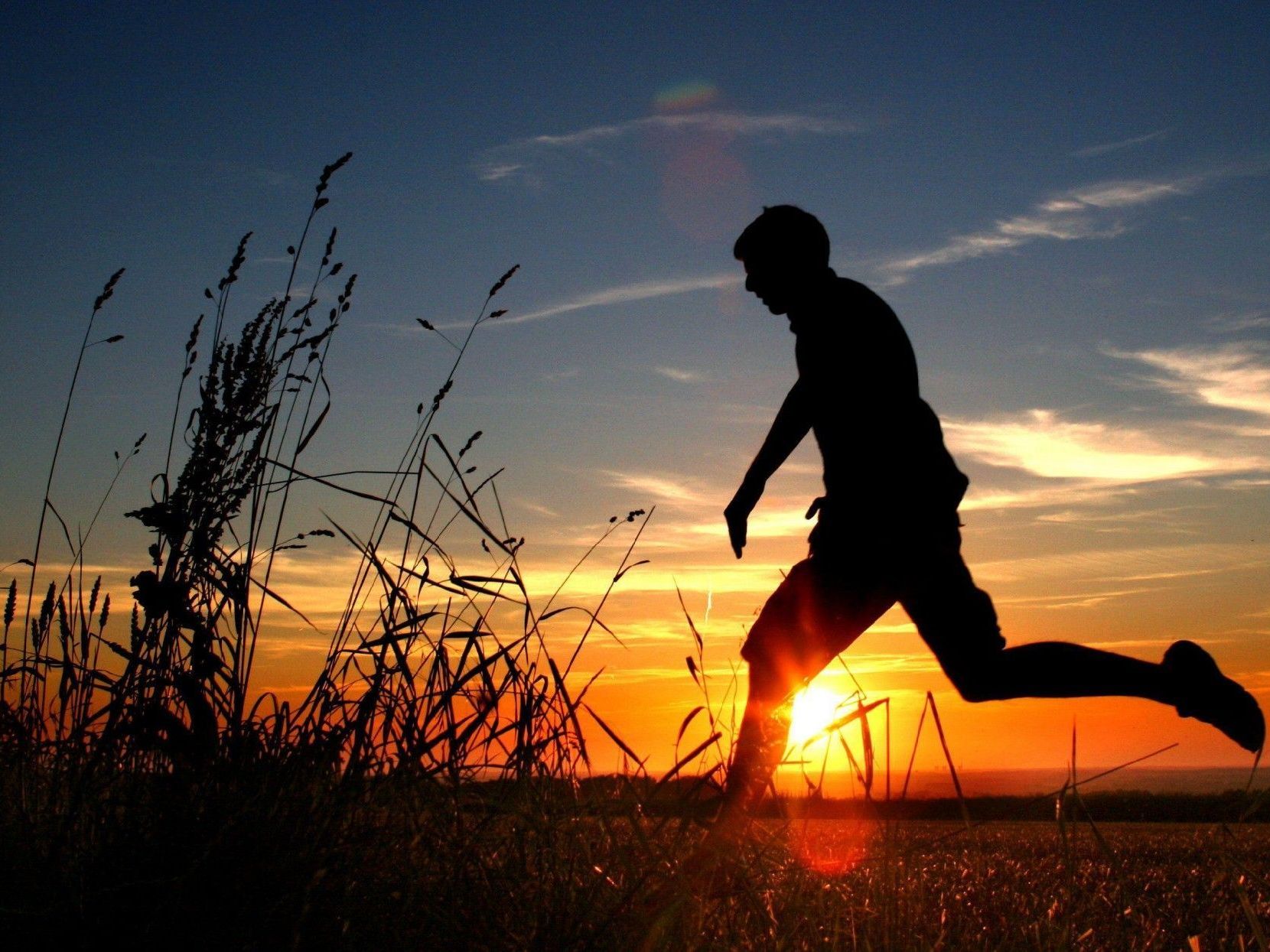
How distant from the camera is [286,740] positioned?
2488mm

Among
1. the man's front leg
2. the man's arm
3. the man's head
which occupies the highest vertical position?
the man's head

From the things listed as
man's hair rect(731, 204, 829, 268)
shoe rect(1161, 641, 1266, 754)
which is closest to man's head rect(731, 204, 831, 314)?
man's hair rect(731, 204, 829, 268)

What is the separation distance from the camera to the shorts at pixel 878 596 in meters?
3.45

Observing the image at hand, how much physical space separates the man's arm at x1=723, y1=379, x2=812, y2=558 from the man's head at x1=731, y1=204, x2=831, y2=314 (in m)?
0.37

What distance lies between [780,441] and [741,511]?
1.07ft

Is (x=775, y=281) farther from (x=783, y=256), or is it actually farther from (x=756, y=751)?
(x=756, y=751)

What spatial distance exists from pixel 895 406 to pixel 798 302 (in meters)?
0.58

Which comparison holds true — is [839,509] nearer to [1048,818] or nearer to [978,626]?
[978,626]

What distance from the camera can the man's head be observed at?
393cm

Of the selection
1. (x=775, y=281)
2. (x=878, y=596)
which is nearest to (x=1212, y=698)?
(x=878, y=596)

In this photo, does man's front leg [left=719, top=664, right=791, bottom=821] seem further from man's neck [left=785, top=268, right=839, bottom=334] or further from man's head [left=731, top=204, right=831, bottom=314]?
man's head [left=731, top=204, right=831, bottom=314]

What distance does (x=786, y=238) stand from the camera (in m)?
3.94

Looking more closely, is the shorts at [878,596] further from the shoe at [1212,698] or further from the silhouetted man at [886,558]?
the shoe at [1212,698]

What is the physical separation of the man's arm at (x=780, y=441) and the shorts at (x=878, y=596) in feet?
1.02
